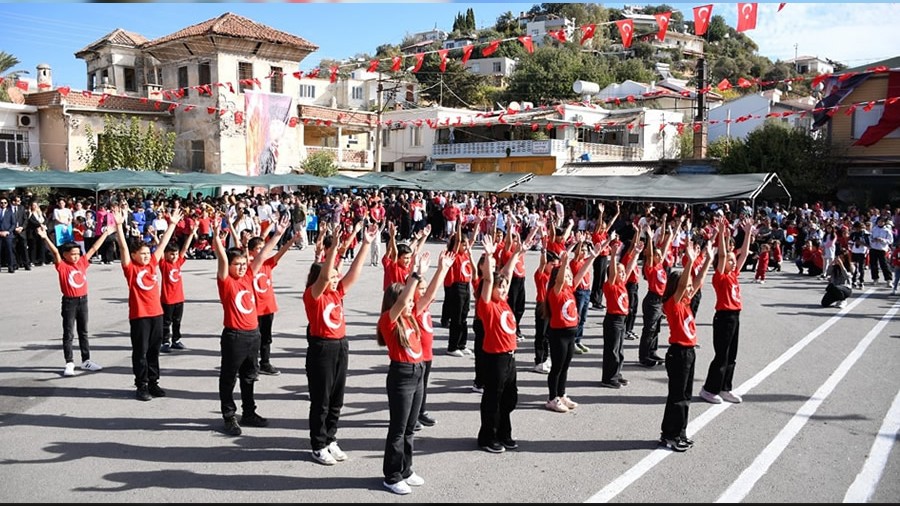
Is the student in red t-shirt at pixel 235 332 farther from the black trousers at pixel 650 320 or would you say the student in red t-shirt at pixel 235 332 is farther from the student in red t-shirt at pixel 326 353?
the black trousers at pixel 650 320

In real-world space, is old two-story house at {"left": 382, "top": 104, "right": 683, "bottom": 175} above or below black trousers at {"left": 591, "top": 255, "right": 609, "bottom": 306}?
above

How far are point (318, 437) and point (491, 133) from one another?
1552 inches

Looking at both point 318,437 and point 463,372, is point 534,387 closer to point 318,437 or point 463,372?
point 463,372

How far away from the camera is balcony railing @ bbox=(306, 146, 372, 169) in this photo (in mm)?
38759

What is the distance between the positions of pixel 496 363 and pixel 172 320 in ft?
18.1

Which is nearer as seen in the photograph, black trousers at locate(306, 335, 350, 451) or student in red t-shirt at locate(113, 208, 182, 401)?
black trousers at locate(306, 335, 350, 451)

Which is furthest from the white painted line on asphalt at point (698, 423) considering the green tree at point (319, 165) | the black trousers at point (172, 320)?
the green tree at point (319, 165)

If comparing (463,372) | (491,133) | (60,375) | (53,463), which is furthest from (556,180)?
(53,463)

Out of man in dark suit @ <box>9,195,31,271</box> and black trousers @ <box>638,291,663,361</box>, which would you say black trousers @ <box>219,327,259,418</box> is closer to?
black trousers @ <box>638,291,663,361</box>

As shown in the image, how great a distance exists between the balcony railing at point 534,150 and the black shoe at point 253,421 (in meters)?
33.5

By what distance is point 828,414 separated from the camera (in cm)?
724

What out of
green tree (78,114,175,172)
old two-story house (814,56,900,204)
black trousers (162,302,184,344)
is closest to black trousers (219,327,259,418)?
black trousers (162,302,184,344)

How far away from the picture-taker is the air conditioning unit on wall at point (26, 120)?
31.3m

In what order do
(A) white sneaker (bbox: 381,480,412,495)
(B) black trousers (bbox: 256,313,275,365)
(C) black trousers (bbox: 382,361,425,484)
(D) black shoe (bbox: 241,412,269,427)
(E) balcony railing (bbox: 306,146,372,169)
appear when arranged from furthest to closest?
(E) balcony railing (bbox: 306,146,372,169)
(B) black trousers (bbox: 256,313,275,365)
(D) black shoe (bbox: 241,412,269,427)
(C) black trousers (bbox: 382,361,425,484)
(A) white sneaker (bbox: 381,480,412,495)
